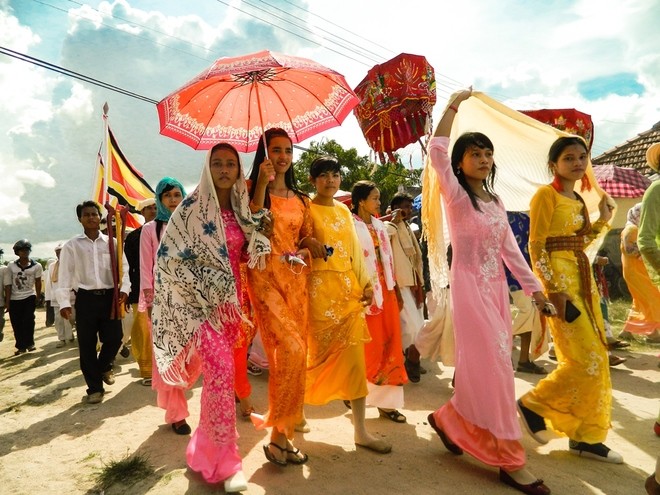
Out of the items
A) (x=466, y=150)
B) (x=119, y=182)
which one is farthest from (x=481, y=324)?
(x=119, y=182)

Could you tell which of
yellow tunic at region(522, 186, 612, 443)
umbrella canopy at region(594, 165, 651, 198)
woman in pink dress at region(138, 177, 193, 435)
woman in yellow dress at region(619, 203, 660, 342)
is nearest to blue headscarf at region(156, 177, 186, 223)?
woman in pink dress at region(138, 177, 193, 435)

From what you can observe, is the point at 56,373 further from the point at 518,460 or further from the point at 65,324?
the point at 518,460

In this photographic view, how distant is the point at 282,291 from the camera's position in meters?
3.07

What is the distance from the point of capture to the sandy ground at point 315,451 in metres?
2.77

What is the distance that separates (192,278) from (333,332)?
104 centimetres

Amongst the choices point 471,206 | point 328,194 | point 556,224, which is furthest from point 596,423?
point 328,194

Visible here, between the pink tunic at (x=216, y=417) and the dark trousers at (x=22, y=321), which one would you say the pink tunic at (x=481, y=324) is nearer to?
the pink tunic at (x=216, y=417)

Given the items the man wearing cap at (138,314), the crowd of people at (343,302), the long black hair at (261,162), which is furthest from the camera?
the man wearing cap at (138,314)

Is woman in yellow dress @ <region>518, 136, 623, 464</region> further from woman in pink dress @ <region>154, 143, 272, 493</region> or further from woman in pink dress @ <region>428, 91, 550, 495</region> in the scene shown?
woman in pink dress @ <region>154, 143, 272, 493</region>

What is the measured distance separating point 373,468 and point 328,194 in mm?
1888

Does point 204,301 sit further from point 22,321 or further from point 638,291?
point 22,321

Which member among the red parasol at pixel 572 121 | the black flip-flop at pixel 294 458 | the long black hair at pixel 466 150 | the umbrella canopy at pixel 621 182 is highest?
the red parasol at pixel 572 121

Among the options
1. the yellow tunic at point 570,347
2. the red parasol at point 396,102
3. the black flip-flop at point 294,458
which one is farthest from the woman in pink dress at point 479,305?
the red parasol at point 396,102

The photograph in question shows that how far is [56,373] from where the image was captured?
21.2 ft
